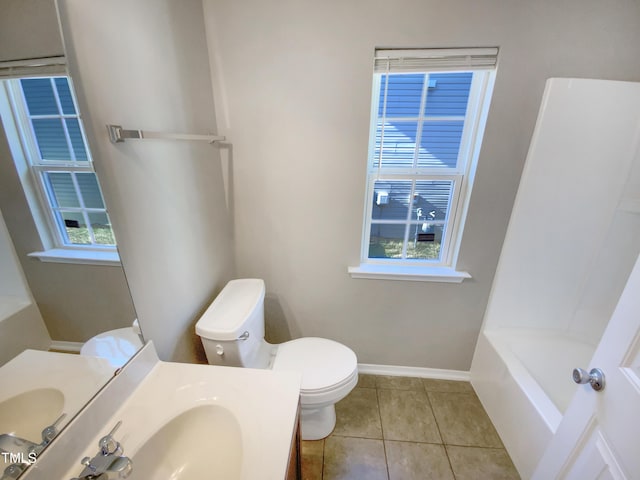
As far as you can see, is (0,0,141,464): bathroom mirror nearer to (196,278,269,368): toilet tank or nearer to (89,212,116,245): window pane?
(89,212,116,245): window pane

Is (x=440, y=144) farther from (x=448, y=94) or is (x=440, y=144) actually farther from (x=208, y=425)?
(x=208, y=425)

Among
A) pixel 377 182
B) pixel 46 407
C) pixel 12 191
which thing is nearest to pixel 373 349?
pixel 377 182

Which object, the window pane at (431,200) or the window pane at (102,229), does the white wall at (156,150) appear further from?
the window pane at (431,200)

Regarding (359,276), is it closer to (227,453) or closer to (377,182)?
(377,182)

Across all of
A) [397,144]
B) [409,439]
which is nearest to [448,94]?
[397,144]

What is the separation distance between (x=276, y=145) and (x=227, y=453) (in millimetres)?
1272

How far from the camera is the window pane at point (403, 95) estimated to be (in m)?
1.30

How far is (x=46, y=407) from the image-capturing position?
61 centimetres

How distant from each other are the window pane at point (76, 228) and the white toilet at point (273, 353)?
1.77 ft

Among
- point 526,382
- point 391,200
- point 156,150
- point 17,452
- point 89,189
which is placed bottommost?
point 526,382

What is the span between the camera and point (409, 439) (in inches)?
55.2

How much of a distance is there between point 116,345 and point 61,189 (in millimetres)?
479

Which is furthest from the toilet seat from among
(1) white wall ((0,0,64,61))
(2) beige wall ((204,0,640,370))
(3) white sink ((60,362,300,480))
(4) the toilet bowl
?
(1) white wall ((0,0,64,61))

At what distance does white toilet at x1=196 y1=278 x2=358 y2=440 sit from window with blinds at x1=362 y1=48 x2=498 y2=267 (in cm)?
65
